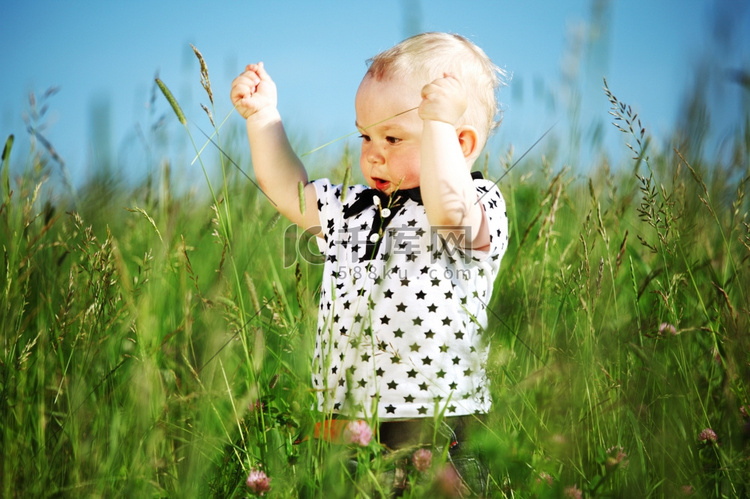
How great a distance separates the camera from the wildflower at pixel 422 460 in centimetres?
134

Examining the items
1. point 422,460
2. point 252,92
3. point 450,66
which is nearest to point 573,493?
point 422,460

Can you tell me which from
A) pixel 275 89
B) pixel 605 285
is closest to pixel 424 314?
pixel 605 285

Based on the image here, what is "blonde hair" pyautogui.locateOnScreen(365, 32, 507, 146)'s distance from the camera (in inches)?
66.2

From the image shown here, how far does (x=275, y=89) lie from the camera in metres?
1.94

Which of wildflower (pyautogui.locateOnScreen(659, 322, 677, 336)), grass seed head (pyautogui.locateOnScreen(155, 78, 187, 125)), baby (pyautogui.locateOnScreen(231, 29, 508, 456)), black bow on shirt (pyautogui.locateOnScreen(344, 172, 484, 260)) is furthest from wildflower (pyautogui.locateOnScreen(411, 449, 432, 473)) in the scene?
grass seed head (pyautogui.locateOnScreen(155, 78, 187, 125))

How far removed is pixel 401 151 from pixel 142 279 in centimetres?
69

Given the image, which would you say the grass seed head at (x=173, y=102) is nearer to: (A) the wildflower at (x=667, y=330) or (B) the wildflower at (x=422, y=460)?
(B) the wildflower at (x=422, y=460)

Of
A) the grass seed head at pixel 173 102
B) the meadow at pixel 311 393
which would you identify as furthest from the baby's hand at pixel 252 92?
the grass seed head at pixel 173 102

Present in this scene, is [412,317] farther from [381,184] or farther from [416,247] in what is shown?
[381,184]

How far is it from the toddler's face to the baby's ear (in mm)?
124

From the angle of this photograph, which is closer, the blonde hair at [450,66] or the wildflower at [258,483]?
the wildflower at [258,483]

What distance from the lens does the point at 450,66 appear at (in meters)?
1.73

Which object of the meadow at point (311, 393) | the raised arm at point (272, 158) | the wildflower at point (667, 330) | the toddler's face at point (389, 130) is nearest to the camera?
the meadow at point (311, 393)

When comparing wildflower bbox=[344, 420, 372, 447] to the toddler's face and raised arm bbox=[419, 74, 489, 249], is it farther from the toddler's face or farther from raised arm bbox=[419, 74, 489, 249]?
the toddler's face
